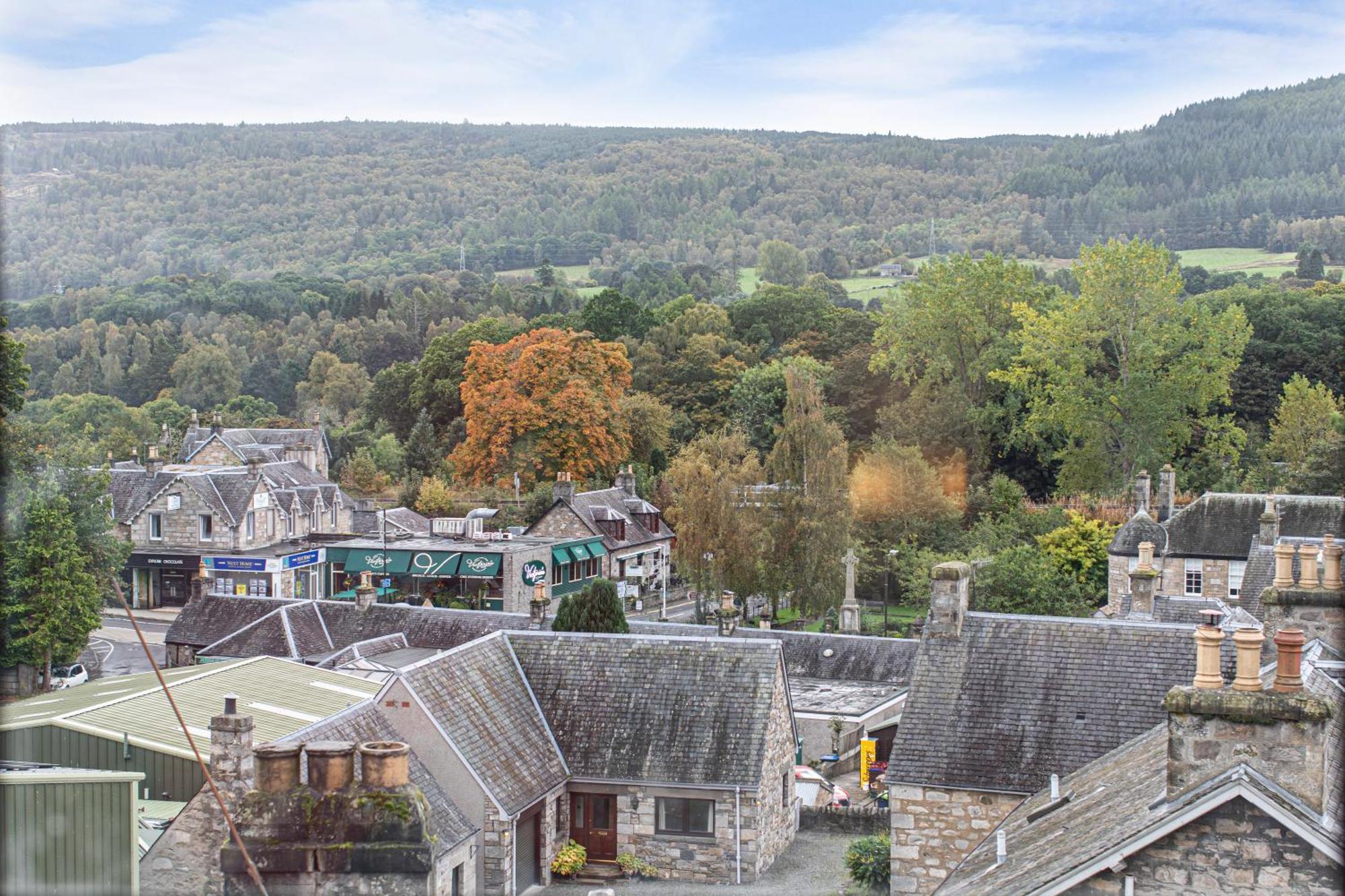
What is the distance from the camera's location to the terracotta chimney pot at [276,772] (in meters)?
7.44

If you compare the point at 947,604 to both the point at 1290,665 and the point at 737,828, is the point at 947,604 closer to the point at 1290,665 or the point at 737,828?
the point at 737,828

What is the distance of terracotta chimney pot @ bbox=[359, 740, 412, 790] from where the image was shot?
722 centimetres

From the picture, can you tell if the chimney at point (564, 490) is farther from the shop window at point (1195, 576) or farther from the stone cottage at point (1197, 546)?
the shop window at point (1195, 576)

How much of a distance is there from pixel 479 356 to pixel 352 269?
9791cm

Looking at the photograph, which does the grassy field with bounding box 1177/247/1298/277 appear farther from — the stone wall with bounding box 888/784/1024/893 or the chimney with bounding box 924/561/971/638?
the stone wall with bounding box 888/784/1024/893

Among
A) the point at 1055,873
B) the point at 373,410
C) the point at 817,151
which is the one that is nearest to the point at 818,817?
the point at 1055,873

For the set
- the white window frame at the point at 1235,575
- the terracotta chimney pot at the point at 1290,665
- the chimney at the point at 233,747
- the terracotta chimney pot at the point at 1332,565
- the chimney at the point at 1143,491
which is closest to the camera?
the terracotta chimney pot at the point at 1290,665

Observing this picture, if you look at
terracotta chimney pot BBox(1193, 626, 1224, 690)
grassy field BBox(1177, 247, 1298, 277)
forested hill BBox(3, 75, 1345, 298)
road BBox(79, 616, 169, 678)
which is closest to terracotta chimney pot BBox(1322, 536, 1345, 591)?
terracotta chimney pot BBox(1193, 626, 1224, 690)

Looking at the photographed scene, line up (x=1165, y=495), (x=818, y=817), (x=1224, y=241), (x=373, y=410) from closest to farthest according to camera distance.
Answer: (x=818, y=817) < (x=1165, y=495) < (x=373, y=410) < (x=1224, y=241)

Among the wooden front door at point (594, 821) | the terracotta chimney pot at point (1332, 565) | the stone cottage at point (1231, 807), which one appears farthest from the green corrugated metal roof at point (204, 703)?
the terracotta chimney pot at point (1332, 565)

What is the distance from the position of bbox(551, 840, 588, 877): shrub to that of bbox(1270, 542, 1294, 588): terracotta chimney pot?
10.5m

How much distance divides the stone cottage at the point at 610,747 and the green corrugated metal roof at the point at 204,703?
7.38ft

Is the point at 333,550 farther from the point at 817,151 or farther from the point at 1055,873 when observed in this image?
the point at 817,151

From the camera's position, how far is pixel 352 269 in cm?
15762
